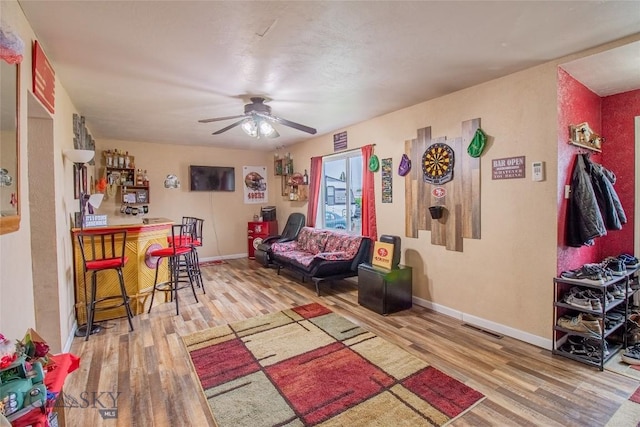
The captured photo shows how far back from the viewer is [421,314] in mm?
3516

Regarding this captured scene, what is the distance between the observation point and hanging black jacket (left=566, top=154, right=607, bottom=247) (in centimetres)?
260

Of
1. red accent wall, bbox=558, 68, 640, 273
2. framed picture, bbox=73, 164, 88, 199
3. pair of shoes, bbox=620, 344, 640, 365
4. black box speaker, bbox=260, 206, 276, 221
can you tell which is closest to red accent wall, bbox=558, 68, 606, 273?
red accent wall, bbox=558, 68, 640, 273

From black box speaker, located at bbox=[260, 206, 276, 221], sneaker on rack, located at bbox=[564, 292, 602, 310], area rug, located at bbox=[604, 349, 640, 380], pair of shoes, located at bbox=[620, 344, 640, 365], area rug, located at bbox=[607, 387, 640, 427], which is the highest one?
black box speaker, located at bbox=[260, 206, 276, 221]

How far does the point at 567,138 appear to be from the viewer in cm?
270

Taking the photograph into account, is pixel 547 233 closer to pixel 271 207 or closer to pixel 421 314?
pixel 421 314

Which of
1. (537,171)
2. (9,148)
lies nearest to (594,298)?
(537,171)

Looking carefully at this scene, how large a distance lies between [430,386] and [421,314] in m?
1.41

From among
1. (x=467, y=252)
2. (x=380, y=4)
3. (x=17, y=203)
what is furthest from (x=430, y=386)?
(x=17, y=203)

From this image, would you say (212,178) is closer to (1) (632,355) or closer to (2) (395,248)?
(2) (395,248)

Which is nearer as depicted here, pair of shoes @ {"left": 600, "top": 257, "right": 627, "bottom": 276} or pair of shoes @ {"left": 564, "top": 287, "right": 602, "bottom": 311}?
pair of shoes @ {"left": 564, "top": 287, "right": 602, "bottom": 311}

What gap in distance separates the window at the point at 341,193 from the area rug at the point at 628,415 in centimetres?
345

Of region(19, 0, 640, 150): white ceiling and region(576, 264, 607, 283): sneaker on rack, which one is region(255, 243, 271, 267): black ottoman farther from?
region(576, 264, 607, 283): sneaker on rack

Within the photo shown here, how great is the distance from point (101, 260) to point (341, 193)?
3574 mm

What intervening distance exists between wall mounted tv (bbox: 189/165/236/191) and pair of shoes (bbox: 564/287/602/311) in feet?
19.8
